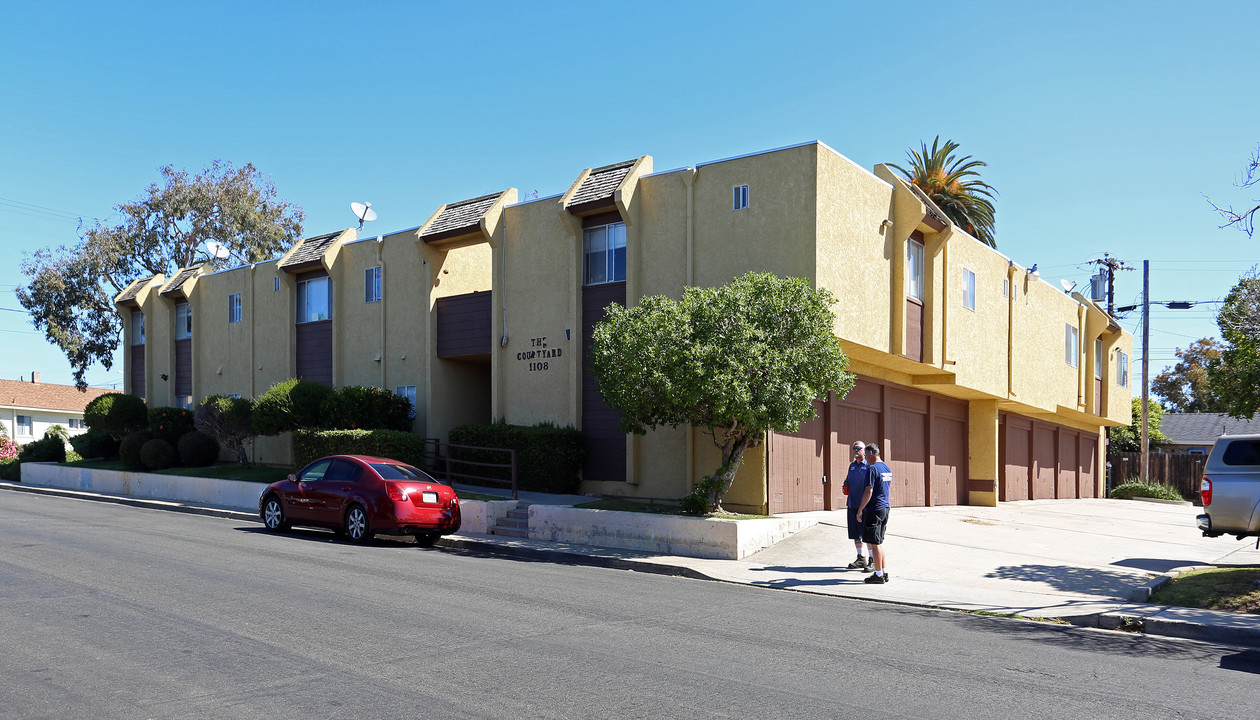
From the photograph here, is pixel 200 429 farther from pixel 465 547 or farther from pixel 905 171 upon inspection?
pixel 905 171

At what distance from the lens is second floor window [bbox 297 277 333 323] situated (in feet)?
89.6

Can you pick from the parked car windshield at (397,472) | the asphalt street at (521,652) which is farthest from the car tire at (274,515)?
the asphalt street at (521,652)

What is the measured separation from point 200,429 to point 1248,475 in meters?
27.3

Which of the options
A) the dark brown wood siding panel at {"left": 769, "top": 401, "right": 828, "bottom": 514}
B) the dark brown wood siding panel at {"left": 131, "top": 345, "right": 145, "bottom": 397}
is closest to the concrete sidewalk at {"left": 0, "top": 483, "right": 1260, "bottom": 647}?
the dark brown wood siding panel at {"left": 769, "top": 401, "right": 828, "bottom": 514}

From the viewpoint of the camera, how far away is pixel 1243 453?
12906 mm

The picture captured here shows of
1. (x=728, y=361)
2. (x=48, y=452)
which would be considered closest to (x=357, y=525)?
(x=728, y=361)

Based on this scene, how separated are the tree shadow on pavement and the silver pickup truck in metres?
1.25

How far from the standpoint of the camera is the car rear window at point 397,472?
1580 centimetres

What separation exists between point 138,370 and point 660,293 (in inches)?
974

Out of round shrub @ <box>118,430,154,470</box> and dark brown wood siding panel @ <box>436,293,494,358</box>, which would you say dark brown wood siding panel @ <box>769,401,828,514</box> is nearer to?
dark brown wood siding panel @ <box>436,293,494,358</box>

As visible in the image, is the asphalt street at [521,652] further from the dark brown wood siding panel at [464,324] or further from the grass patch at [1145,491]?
the grass patch at [1145,491]

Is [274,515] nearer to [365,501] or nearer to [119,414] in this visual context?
[365,501]

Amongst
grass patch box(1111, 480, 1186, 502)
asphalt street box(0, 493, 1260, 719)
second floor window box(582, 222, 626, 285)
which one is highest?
second floor window box(582, 222, 626, 285)

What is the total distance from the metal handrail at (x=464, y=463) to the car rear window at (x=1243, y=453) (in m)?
12.1
